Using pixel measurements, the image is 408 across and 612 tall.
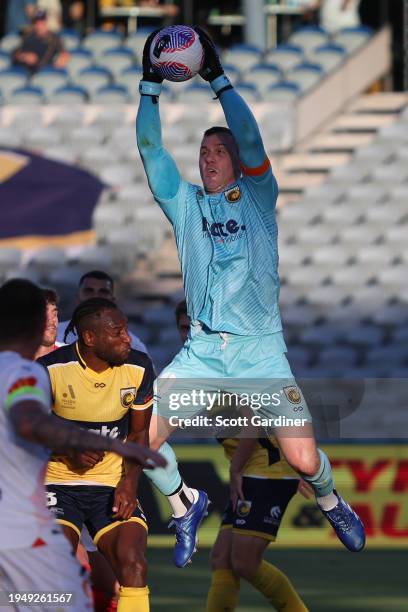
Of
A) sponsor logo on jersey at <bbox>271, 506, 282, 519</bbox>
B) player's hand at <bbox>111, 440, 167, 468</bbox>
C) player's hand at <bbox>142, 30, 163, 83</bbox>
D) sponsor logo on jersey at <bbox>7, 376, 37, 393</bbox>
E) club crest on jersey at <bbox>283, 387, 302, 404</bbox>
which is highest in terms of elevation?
player's hand at <bbox>142, 30, 163, 83</bbox>

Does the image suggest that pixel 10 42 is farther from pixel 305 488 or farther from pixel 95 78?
pixel 305 488

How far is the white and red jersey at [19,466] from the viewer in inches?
197

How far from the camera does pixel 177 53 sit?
6961 mm

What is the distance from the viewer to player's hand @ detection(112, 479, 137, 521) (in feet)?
22.9

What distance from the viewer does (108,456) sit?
7164 mm

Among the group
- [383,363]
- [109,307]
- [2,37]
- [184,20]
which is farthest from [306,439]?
[2,37]

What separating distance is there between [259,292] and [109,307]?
716mm

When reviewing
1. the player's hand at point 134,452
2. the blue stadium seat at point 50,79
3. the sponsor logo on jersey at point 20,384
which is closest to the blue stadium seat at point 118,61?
the blue stadium seat at point 50,79

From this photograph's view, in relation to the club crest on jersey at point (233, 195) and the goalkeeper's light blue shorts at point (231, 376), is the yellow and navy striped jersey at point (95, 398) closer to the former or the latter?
the goalkeeper's light blue shorts at point (231, 376)

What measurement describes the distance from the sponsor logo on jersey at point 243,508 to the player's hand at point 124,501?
944 millimetres

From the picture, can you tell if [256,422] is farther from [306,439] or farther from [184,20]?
[184,20]

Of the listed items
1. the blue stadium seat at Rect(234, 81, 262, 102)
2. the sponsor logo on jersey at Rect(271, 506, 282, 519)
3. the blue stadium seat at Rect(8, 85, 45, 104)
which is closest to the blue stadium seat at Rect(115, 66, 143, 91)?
the blue stadium seat at Rect(8, 85, 45, 104)

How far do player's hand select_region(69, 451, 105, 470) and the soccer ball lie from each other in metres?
1.82

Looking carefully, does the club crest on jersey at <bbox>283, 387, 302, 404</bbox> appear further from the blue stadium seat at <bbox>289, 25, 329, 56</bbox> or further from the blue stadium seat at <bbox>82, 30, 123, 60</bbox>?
the blue stadium seat at <bbox>82, 30, 123, 60</bbox>
